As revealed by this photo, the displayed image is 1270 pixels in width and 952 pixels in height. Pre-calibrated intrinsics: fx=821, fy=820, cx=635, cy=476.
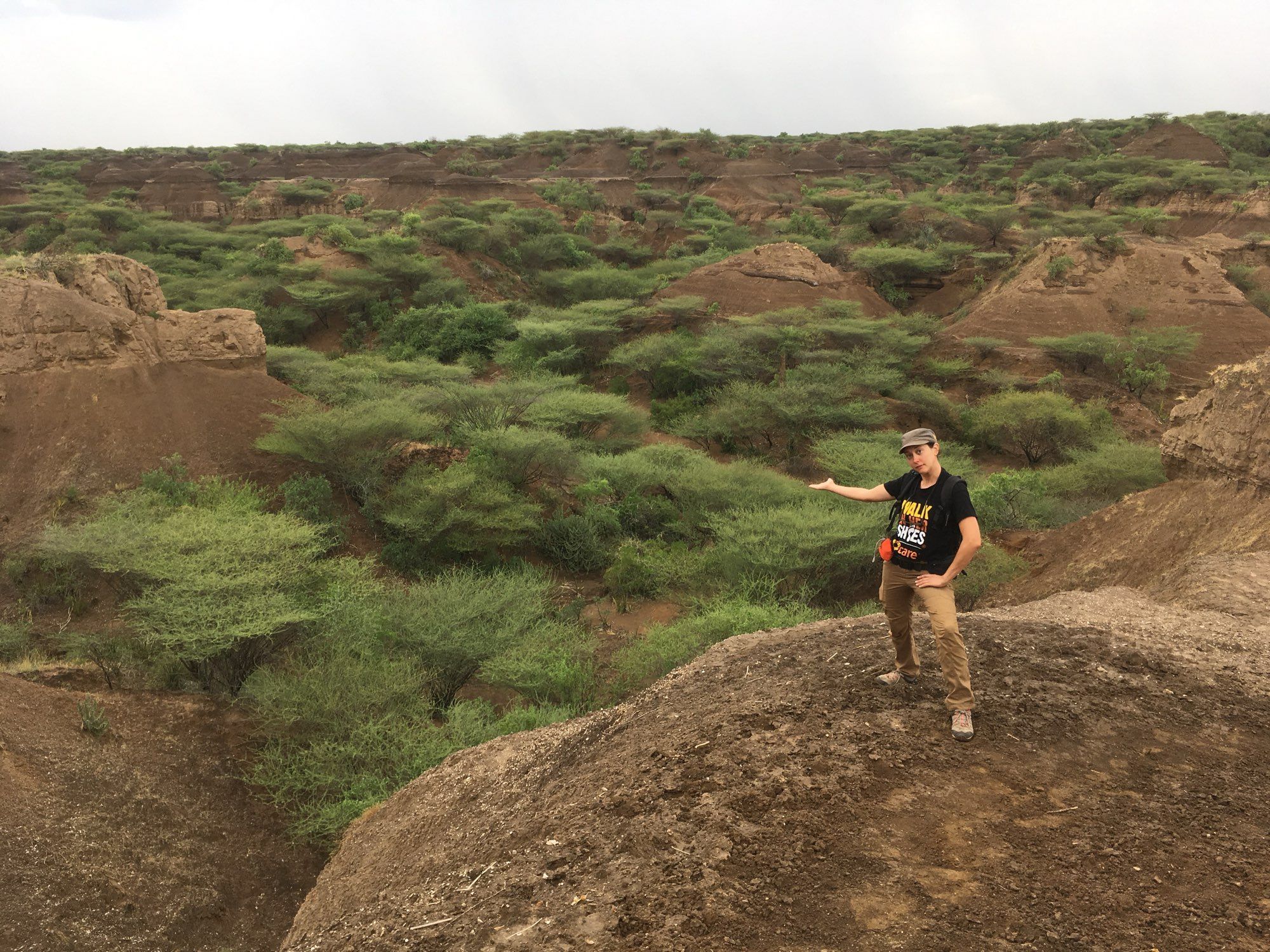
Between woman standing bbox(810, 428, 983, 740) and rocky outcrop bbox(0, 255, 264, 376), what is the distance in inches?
551

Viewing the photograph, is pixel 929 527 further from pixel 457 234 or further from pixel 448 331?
pixel 457 234

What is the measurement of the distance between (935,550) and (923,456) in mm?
453

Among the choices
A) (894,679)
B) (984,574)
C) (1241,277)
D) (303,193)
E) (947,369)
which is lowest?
(984,574)

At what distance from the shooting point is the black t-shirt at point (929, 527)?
12.4 ft

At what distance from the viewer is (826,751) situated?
3738mm

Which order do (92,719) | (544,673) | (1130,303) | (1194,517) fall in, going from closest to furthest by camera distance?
(92,719)
(544,673)
(1194,517)
(1130,303)

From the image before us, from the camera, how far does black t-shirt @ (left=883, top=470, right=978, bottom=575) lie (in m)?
3.77

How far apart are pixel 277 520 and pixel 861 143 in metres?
63.7

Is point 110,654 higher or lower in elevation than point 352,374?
lower

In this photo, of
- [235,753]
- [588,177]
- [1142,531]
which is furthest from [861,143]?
[235,753]

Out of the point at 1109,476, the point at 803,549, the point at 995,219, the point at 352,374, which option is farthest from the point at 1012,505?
the point at 995,219

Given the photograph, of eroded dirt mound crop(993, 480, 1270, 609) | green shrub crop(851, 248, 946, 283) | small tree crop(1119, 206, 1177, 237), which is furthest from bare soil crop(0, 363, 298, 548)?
small tree crop(1119, 206, 1177, 237)

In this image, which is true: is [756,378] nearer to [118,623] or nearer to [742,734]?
[118,623]

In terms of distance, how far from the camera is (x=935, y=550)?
Answer: 3.86m
